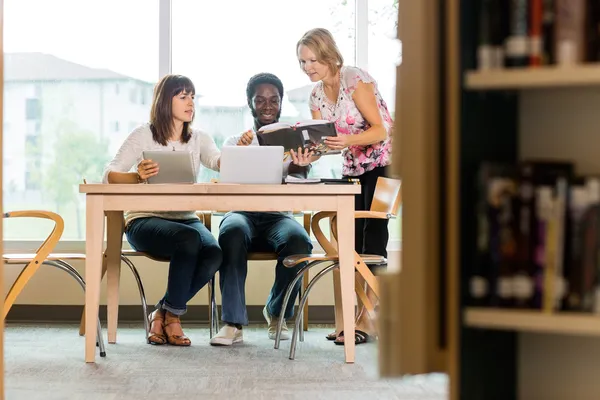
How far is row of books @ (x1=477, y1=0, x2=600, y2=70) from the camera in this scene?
1256 mm

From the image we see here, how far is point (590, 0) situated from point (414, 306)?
53cm

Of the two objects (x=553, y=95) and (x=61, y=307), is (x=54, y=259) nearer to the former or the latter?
(x=61, y=307)

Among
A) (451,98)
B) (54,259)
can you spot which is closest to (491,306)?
(451,98)

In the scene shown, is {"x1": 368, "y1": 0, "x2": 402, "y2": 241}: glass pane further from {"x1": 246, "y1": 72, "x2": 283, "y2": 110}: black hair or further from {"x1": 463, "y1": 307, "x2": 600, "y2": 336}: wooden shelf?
{"x1": 463, "y1": 307, "x2": 600, "y2": 336}: wooden shelf

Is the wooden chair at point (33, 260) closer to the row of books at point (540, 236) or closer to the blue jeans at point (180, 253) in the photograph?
the blue jeans at point (180, 253)

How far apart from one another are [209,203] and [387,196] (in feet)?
2.57

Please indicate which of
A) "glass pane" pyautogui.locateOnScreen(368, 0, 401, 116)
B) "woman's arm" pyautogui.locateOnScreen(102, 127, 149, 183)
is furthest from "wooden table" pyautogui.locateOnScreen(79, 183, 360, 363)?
"glass pane" pyautogui.locateOnScreen(368, 0, 401, 116)

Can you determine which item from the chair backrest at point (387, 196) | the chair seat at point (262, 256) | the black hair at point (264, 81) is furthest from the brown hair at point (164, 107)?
the chair backrest at point (387, 196)

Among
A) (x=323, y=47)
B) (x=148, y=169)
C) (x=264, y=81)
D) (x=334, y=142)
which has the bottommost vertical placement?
(x=148, y=169)

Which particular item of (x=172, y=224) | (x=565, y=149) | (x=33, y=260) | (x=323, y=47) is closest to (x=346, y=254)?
(x=172, y=224)

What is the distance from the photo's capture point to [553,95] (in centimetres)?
150

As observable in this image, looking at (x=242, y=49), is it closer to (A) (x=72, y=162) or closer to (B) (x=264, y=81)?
(B) (x=264, y=81)

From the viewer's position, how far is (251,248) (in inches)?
151

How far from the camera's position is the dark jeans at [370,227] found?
3.82 meters
